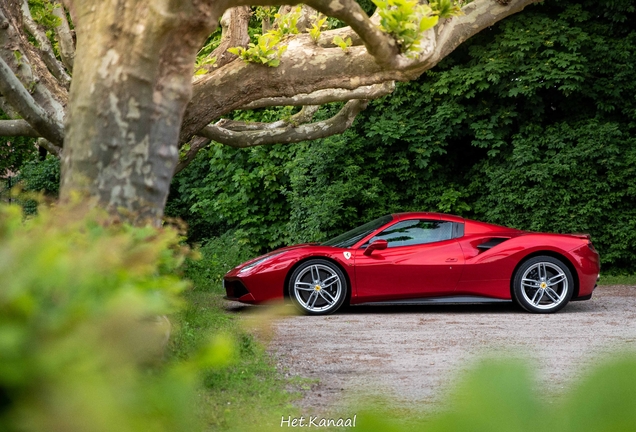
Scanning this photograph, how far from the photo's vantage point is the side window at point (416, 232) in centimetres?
980

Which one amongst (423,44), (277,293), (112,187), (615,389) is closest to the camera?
(615,389)

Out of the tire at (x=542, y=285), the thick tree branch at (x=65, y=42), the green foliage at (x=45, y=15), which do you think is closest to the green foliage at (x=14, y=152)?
the thick tree branch at (x=65, y=42)

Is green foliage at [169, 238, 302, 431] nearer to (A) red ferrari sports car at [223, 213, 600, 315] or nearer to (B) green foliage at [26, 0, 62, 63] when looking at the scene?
(A) red ferrari sports car at [223, 213, 600, 315]

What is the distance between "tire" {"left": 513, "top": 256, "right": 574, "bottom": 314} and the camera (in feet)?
31.2

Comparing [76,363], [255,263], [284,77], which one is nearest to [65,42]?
[255,263]

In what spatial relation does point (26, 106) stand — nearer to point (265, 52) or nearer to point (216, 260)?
point (265, 52)

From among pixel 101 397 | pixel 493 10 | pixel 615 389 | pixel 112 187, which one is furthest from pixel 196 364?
pixel 493 10

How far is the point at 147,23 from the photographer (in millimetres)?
4723

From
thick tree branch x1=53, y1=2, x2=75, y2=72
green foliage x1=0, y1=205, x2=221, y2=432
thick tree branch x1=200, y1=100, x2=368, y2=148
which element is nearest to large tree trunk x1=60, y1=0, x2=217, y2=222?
green foliage x1=0, y1=205, x2=221, y2=432

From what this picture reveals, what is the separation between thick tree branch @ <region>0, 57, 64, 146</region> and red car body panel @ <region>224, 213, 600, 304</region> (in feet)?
9.65

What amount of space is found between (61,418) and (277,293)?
9127 mm

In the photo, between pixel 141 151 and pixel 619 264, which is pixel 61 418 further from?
pixel 619 264

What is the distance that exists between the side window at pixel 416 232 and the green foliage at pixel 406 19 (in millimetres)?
3450

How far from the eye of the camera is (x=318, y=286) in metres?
9.66
